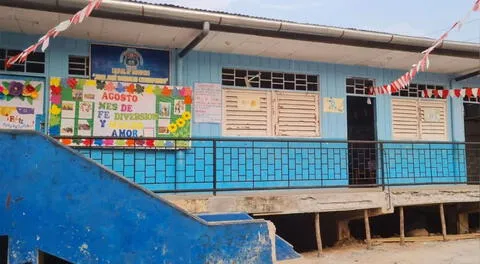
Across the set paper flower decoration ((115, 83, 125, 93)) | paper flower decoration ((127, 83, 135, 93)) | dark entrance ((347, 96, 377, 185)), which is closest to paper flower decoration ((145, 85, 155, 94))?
paper flower decoration ((127, 83, 135, 93))

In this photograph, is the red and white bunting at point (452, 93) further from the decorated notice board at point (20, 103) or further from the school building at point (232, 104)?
the decorated notice board at point (20, 103)

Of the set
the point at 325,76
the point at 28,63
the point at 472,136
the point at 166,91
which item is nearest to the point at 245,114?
the point at 166,91

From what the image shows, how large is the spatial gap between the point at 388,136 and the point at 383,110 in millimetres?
575

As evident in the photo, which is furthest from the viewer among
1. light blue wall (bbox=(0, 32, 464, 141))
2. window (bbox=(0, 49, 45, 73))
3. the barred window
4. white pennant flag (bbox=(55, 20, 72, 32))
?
the barred window

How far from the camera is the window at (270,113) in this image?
28.2 ft

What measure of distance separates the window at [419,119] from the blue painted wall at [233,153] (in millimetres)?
265

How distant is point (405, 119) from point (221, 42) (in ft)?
15.5

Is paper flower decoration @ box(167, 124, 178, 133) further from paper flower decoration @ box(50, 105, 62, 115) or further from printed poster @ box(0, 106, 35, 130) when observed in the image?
printed poster @ box(0, 106, 35, 130)

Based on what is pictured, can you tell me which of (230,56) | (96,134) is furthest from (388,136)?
(96,134)

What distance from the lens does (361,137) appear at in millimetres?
11359

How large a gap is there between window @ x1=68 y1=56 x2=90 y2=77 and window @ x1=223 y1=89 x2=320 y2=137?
8.11ft

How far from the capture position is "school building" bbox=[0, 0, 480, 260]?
709 cm

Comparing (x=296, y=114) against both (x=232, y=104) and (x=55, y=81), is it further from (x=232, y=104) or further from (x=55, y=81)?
(x=55, y=81)

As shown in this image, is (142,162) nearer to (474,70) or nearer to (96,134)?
(96,134)
